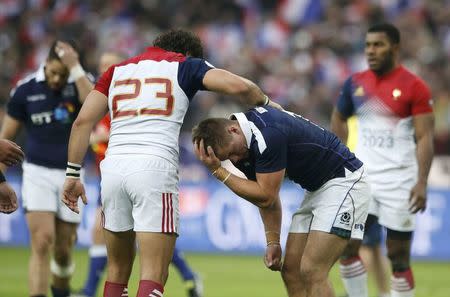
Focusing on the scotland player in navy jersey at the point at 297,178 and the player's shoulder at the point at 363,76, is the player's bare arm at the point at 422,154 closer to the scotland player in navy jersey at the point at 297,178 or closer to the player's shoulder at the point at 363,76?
the player's shoulder at the point at 363,76

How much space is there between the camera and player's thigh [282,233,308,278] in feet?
26.0

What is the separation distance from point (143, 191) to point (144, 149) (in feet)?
1.04

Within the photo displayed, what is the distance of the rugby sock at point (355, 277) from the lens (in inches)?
370

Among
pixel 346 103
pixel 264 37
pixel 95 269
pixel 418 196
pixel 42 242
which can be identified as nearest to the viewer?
pixel 418 196

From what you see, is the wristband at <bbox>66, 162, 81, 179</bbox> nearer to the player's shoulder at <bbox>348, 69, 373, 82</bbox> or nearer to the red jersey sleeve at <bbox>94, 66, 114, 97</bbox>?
the red jersey sleeve at <bbox>94, 66, 114, 97</bbox>

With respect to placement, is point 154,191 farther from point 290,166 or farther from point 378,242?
point 378,242

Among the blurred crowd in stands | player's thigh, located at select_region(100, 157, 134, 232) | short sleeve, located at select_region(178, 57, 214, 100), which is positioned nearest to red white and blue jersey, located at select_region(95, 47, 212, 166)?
short sleeve, located at select_region(178, 57, 214, 100)

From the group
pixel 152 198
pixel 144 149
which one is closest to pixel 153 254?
pixel 152 198

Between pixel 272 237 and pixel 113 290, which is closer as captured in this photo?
pixel 113 290

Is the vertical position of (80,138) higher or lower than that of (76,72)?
lower

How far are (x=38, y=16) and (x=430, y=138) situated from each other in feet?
51.1

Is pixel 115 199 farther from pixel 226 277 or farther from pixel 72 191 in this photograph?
pixel 226 277

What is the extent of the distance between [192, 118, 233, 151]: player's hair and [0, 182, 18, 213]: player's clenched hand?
139 centimetres

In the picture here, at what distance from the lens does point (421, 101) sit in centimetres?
955
